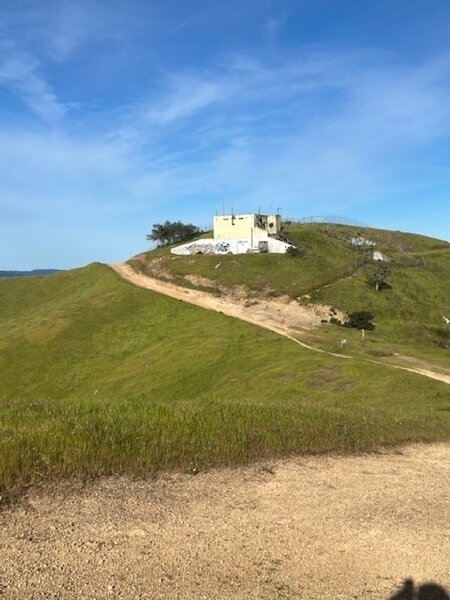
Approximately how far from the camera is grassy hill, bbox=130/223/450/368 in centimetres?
6706

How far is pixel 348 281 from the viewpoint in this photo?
94000mm

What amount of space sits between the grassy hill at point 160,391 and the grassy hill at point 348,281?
10032mm

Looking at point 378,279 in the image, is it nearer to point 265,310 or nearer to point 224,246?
point 265,310

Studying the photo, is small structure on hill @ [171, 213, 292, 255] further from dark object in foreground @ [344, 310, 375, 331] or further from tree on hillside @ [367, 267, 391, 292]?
dark object in foreground @ [344, 310, 375, 331]

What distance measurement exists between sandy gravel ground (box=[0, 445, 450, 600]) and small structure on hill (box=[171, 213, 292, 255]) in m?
104

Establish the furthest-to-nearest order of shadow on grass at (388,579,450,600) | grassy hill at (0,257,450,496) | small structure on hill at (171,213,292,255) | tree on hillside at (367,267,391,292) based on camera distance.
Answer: small structure on hill at (171,213,292,255)
tree on hillside at (367,267,391,292)
grassy hill at (0,257,450,496)
shadow on grass at (388,579,450,600)

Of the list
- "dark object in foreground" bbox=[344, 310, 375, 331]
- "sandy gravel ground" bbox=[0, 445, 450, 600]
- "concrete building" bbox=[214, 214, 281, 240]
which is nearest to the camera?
"sandy gravel ground" bbox=[0, 445, 450, 600]

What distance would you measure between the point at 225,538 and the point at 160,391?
4321cm

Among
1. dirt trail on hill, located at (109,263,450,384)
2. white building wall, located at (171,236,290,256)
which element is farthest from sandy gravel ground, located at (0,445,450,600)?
white building wall, located at (171,236,290,256)

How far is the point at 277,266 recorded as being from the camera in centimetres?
10056

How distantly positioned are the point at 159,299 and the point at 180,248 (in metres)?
35.3

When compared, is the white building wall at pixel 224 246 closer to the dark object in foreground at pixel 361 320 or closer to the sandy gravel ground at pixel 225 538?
the dark object in foreground at pixel 361 320

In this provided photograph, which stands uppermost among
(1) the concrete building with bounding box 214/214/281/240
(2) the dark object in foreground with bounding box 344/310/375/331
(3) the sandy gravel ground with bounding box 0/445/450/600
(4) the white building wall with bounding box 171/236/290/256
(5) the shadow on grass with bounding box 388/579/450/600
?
(1) the concrete building with bounding box 214/214/281/240

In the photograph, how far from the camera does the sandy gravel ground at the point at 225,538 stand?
7.75m
